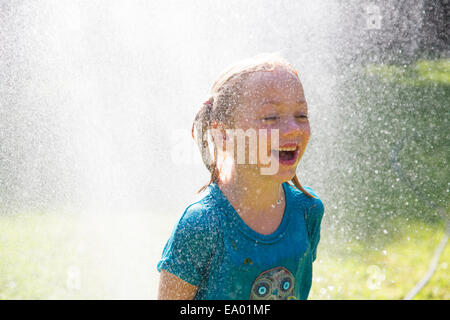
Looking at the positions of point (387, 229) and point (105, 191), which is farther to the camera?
point (387, 229)

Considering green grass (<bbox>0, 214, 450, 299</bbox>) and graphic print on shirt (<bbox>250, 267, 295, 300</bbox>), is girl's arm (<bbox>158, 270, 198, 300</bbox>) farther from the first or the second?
green grass (<bbox>0, 214, 450, 299</bbox>)

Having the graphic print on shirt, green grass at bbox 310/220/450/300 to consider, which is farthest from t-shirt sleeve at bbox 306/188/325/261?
green grass at bbox 310/220/450/300

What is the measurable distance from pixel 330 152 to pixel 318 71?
1216 millimetres

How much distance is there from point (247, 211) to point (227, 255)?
18cm

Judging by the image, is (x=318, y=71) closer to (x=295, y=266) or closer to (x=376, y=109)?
(x=376, y=109)

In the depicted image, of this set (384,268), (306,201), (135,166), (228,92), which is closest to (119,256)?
(135,166)

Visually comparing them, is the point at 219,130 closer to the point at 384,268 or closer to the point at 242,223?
the point at 242,223

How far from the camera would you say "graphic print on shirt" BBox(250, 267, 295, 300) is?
167 cm

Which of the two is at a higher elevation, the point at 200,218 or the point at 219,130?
the point at 219,130

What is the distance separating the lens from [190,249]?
Result: 5.33 feet

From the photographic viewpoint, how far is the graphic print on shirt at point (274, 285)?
1.67 meters

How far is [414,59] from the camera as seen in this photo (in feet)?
25.9
